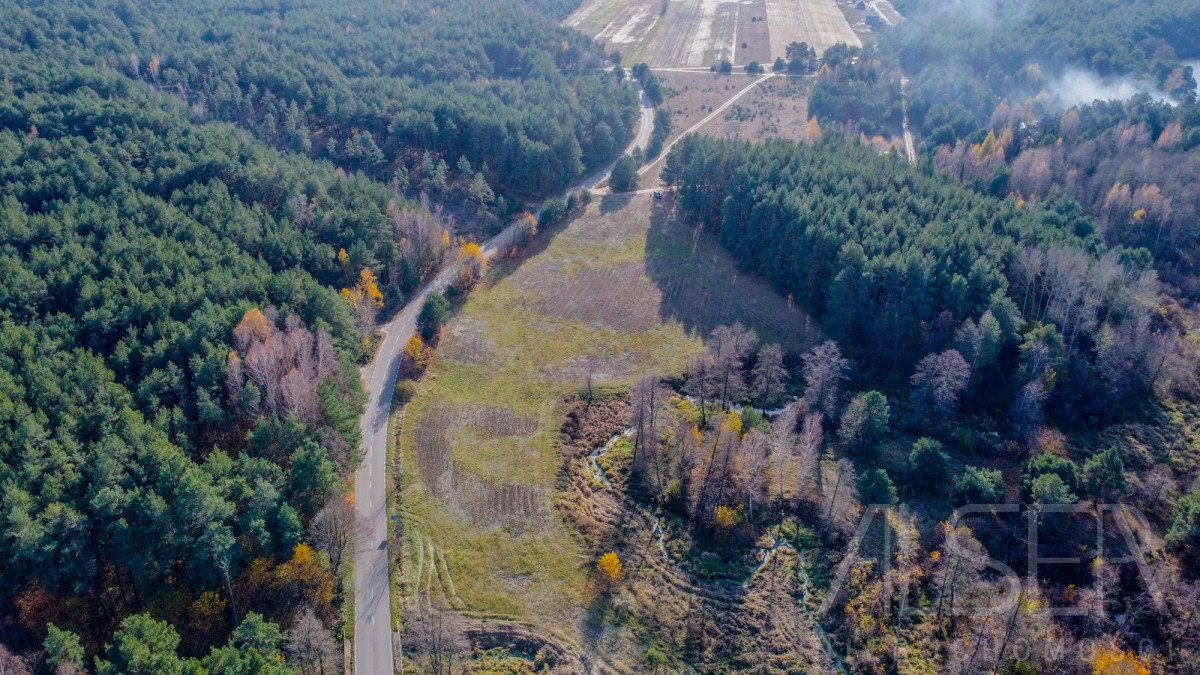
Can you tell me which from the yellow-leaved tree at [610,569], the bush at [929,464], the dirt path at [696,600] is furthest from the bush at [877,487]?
the yellow-leaved tree at [610,569]

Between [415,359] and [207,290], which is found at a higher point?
[207,290]

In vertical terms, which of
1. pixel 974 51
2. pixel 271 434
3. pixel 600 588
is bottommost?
pixel 600 588

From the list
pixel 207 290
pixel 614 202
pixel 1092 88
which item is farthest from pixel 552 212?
pixel 1092 88

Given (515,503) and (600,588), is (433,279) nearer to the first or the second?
(515,503)

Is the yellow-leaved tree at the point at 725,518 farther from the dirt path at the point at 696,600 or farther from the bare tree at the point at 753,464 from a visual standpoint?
the dirt path at the point at 696,600

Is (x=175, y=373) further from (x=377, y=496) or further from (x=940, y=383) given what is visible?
(x=940, y=383)

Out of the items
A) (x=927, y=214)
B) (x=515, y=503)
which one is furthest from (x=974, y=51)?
(x=515, y=503)
